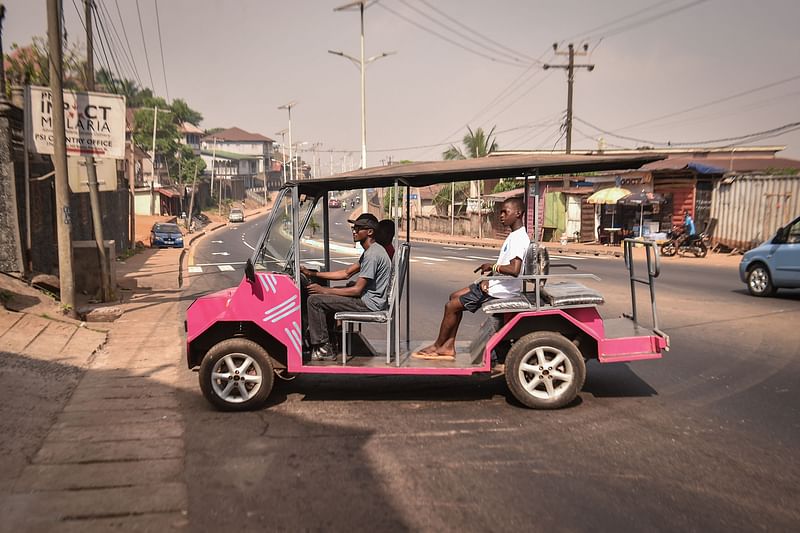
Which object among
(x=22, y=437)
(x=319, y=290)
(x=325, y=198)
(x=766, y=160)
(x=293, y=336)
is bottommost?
(x=22, y=437)

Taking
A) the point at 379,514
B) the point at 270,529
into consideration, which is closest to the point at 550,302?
the point at 379,514

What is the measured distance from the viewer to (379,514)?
3574mm

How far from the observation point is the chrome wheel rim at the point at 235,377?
5.52 metres

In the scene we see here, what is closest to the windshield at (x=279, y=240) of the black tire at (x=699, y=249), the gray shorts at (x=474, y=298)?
the gray shorts at (x=474, y=298)

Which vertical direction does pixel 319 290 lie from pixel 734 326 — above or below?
above

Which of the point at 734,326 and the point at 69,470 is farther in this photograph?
the point at 734,326

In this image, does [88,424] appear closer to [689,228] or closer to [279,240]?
[279,240]

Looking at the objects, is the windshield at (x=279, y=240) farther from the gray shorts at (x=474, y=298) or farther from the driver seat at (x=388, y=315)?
the gray shorts at (x=474, y=298)

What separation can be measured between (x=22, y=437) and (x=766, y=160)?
53307mm

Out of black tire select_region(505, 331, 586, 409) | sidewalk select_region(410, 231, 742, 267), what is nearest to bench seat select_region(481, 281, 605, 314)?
black tire select_region(505, 331, 586, 409)

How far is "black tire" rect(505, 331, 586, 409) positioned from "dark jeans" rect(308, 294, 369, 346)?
1.54m

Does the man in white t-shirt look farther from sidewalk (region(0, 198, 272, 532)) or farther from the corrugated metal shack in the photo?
the corrugated metal shack

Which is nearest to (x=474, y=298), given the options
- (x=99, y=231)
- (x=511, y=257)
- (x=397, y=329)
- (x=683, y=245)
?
(x=511, y=257)

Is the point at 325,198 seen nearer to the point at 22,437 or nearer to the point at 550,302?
the point at 550,302
